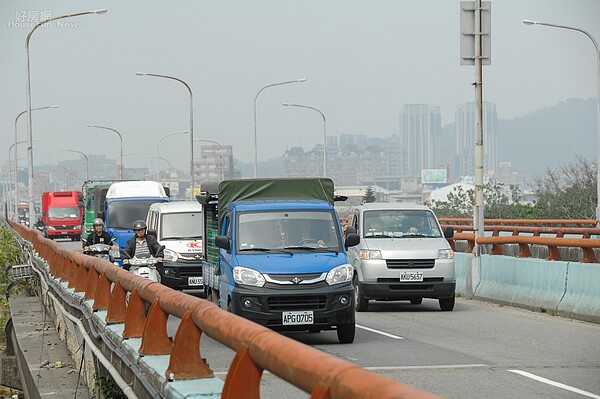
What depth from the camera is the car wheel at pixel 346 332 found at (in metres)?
15.4

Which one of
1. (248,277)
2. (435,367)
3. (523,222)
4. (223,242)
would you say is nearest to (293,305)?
(248,277)

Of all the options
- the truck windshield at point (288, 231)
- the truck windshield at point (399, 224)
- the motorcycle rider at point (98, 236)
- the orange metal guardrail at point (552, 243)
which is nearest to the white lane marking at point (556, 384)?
the truck windshield at point (288, 231)

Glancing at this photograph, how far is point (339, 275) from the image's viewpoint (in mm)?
15594

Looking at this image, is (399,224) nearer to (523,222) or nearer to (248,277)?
(248,277)

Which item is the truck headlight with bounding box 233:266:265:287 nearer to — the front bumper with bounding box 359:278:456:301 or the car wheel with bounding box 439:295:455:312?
the front bumper with bounding box 359:278:456:301

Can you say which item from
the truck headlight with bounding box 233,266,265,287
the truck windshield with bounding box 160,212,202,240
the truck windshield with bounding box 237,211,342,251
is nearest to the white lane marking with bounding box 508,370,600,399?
the truck headlight with bounding box 233,266,265,287

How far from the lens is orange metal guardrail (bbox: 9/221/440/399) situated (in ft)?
12.3

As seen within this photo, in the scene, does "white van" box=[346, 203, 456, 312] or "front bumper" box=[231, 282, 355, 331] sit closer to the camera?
"front bumper" box=[231, 282, 355, 331]

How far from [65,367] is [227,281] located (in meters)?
2.89

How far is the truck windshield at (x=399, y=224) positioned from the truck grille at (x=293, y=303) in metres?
6.24

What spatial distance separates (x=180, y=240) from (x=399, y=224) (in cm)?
505

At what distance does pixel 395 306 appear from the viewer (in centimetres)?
2238

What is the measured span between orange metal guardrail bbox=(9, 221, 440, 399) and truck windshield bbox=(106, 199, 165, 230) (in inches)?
831

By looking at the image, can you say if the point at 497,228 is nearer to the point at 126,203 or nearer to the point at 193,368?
the point at 126,203
